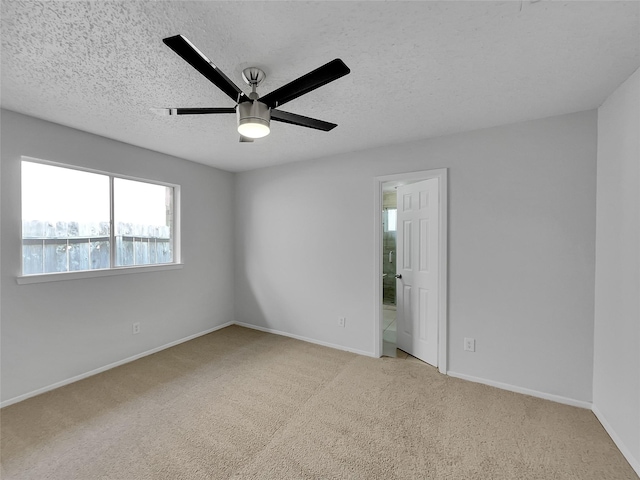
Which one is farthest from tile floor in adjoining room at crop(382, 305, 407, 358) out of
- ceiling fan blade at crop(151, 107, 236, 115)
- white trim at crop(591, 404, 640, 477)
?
ceiling fan blade at crop(151, 107, 236, 115)

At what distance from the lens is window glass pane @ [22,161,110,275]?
7.88 ft

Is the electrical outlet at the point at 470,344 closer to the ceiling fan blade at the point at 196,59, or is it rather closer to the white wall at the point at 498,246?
the white wall at the point at 498,246

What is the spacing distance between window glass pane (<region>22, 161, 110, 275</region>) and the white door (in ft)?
11.0

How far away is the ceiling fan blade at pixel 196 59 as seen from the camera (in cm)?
104

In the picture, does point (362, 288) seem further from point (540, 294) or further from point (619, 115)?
point (619, 115)

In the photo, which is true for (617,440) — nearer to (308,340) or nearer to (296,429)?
(296,429)

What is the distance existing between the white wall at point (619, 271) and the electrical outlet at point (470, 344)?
84 centimetres

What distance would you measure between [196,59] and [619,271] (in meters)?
2.82

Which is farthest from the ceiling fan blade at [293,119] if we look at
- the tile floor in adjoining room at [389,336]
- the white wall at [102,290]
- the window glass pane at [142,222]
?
the tile floor in adjoining room at [389,336]

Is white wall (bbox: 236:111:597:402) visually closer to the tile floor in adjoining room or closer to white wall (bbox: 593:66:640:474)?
white wall (bbox: 593:66:640:474)

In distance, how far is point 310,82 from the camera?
134 centimetres

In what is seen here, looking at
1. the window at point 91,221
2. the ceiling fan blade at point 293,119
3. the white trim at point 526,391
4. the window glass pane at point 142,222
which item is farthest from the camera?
the window glass pane at point 142,222

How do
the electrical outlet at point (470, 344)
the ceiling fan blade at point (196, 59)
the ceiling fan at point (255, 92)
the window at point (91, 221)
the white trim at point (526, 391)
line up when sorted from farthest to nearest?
1. the electrical outlet at point (470, 344)
2. the window at point (91, 221)
3. the white trim at point (526, 391)
4. the ceiling fan at point (255, 92)
5. the ceiling fan blade at point (196, 59)

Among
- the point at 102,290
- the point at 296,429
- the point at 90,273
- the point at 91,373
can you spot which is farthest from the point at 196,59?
the point at 91,373
